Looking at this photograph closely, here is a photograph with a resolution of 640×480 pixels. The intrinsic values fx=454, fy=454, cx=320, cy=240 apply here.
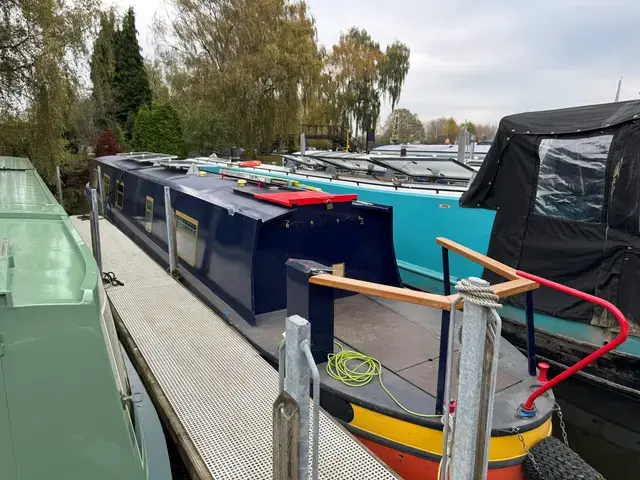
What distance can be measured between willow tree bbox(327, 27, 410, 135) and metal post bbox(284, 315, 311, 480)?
33906 mm

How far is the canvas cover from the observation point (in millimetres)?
4645

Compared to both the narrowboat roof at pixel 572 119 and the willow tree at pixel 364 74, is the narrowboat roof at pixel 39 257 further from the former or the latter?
the willow tree at pixel 364 74

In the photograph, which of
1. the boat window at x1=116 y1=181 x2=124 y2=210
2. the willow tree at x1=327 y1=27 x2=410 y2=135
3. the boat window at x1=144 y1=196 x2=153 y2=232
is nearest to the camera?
the boat window at x1=144 y1=196 x2=153 y2=232

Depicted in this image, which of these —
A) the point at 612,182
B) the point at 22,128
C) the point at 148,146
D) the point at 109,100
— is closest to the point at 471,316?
the point at 612,182

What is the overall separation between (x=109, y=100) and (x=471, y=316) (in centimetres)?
2901

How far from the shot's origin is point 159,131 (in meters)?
23.2

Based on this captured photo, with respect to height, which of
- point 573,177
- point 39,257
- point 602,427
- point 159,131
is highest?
point 159,131

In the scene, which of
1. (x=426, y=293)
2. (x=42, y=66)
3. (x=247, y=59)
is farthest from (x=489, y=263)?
(x=247, y=59)

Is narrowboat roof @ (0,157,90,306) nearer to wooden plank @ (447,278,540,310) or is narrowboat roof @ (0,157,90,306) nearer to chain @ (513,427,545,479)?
wooden plank @ (447,278,540,310)

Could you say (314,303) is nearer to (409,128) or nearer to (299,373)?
(299,373)

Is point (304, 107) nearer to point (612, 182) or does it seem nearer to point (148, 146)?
point (148, 146)

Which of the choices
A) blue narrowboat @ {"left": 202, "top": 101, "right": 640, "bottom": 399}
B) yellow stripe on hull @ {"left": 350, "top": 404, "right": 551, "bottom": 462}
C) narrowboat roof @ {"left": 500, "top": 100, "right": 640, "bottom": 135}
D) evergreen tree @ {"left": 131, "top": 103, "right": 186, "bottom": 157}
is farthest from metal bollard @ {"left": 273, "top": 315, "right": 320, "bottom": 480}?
evergreen tree @ {"left": 131, "top": 103, "right": 186, "bottom": 157}

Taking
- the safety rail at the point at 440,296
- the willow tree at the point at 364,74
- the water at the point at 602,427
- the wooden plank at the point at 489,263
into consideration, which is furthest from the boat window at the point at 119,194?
the willow tree at the point at 364,74

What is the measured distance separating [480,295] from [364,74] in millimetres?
34972
